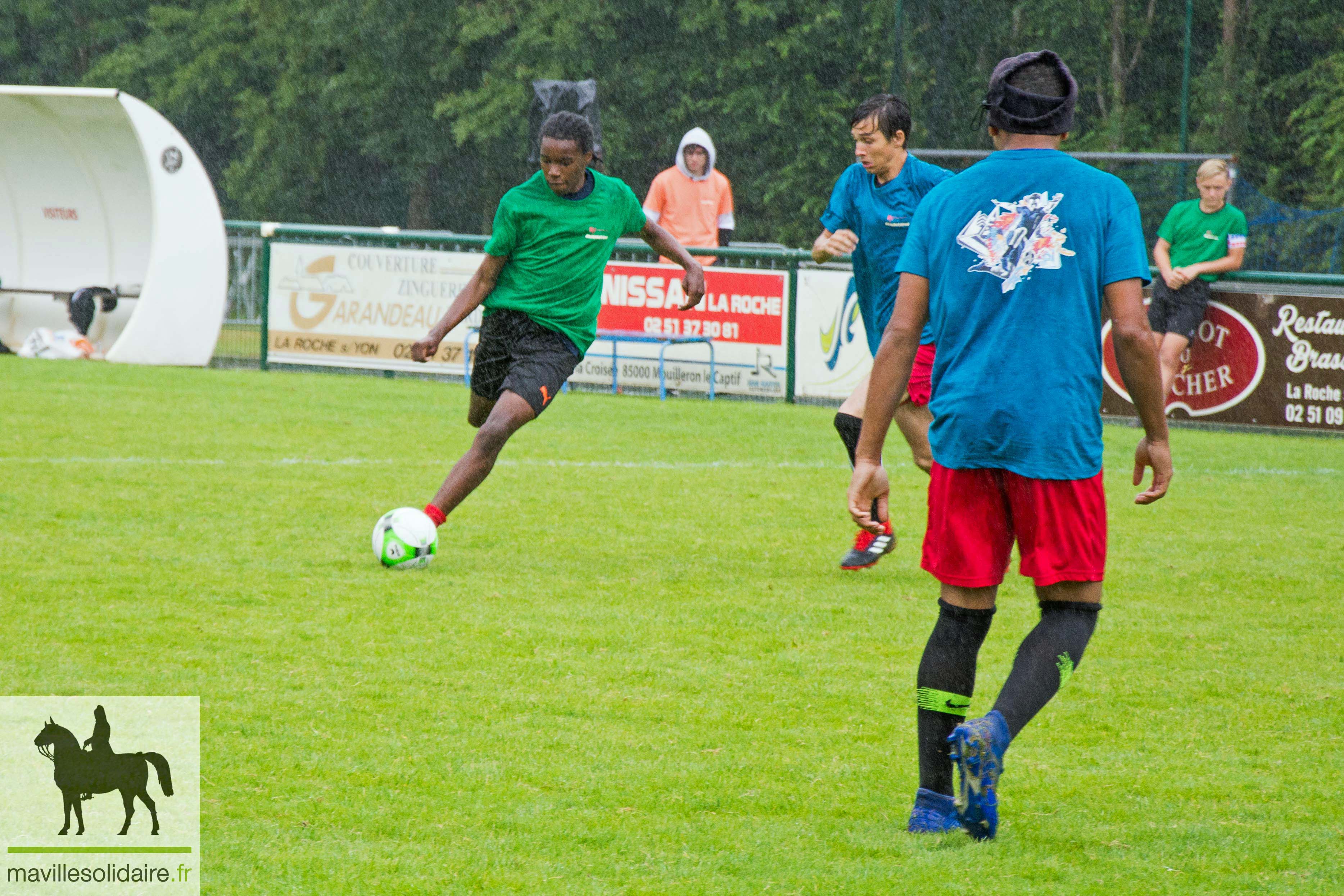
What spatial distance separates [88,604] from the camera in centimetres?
600

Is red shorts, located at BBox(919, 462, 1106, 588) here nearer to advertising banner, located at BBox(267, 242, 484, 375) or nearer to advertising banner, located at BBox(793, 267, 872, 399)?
advertising banner, located at BBox(793, 267, 872, 399)

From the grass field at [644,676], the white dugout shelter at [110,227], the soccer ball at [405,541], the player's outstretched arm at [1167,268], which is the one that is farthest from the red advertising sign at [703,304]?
the soccer ball at [405,541]

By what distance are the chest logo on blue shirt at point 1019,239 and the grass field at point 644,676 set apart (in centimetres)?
128

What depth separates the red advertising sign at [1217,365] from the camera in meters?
13.7

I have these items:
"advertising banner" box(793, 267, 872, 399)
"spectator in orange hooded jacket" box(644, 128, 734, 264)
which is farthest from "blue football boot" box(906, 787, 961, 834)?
"spectator in orange hooded jacket" box(644, 128, 734, 264)

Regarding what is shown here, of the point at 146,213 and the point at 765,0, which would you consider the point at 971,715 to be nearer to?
the point at 146,213

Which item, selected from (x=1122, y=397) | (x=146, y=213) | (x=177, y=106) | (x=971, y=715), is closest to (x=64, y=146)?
(x=146, y=213)

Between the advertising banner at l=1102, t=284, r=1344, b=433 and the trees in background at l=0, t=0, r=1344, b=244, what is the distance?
971 centimetres

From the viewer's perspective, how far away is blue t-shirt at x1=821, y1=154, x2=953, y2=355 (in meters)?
7.12

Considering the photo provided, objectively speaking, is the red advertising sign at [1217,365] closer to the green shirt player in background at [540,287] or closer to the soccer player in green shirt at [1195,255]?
the soccer player in green shirt at [1195,255]

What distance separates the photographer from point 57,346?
1827 centimetres

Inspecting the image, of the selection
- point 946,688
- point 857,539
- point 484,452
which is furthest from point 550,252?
point 946,688
